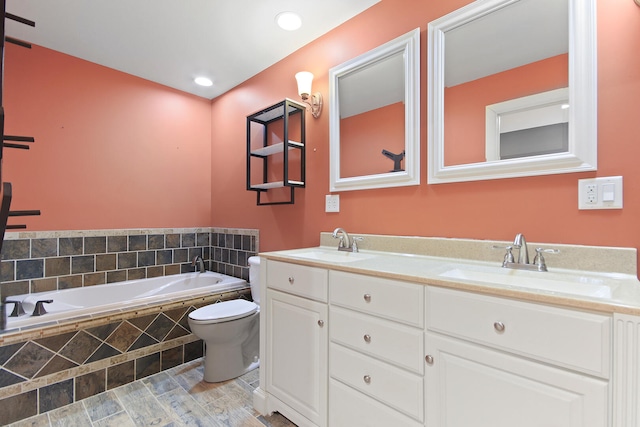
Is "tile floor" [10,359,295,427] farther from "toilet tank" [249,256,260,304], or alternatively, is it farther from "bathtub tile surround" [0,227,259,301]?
"bathtub tile surround" [0,227,259,301]

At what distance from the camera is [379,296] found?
1.21m

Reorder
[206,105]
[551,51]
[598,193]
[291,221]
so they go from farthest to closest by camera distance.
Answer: [206,105] → [291,221] → [551,51] → [598,193]

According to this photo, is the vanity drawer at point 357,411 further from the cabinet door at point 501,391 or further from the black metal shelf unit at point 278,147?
the black metal shelf unit at point 278,147

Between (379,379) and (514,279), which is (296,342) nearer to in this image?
(379,379)

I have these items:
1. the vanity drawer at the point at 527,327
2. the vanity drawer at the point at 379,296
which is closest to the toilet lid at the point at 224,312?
the vanity drawer at the point at 379,296

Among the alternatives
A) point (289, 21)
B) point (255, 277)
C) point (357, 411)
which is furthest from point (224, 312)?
point (289, 21)

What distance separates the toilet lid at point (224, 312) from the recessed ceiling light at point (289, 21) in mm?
2021

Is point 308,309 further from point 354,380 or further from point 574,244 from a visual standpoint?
point 574,244

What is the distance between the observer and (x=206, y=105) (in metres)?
3.32

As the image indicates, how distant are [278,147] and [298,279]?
126 cm

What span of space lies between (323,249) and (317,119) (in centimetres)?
96

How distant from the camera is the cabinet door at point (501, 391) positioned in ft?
2.58

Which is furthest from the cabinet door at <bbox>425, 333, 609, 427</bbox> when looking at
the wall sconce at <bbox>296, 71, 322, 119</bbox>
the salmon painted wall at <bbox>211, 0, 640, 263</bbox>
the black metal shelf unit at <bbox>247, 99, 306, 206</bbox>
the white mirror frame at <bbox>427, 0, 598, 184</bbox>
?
the wall sconce at <bbox>296, 71, 322, 119</bbox>

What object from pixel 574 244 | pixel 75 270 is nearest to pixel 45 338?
pixel 75 270
